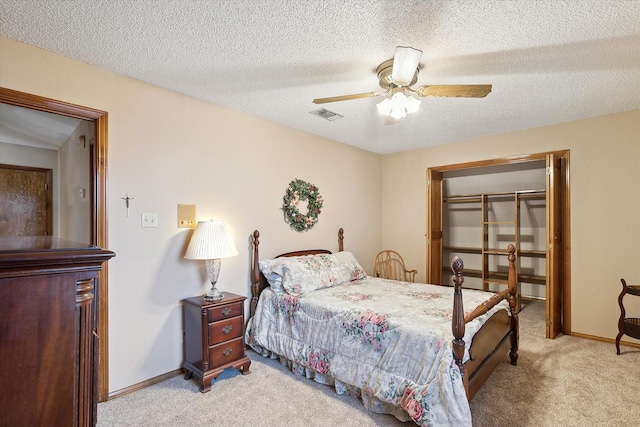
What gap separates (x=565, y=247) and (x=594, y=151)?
3.48ft

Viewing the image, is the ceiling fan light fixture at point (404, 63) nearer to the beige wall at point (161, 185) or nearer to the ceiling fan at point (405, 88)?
the ceiling fan at point (405, 88)

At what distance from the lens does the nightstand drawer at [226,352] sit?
251 cm

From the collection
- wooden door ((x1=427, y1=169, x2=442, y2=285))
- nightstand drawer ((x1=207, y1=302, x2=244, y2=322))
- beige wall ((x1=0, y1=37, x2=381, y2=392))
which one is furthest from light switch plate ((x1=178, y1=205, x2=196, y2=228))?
wooden door ((x1=427, y1=169, x2=442, y2=285))

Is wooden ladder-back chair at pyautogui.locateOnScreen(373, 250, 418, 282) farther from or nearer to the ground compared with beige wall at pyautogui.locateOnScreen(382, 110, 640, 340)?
nearer to the ground

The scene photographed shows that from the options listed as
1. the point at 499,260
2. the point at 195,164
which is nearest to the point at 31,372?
the point at 195,164

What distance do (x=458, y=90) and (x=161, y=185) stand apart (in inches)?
90.9

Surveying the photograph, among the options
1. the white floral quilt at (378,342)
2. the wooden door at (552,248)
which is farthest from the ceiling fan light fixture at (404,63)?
the wooden door at (552,248)

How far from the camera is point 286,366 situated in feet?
9.36

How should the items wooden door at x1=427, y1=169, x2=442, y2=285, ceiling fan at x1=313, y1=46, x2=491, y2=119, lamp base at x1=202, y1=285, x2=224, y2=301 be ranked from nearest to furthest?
1. ceiling fan at x1=313, y1=46, x2=491, y2=119
2. lamp base at x1=202, y1=285, x2=224, y2=301
3. wooden door at x1=427, y1=169, x2=442, y2=285

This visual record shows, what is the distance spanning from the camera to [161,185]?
8.63 feet

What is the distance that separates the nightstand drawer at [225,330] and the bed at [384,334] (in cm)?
37

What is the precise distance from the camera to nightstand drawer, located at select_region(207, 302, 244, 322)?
253cm

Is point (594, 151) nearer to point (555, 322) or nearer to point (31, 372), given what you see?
point (555, 322)

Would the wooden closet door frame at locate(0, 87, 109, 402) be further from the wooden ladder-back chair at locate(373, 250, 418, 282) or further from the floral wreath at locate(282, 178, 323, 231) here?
the wooden ladder-back chair at locate(373, 250, 418, 282)
